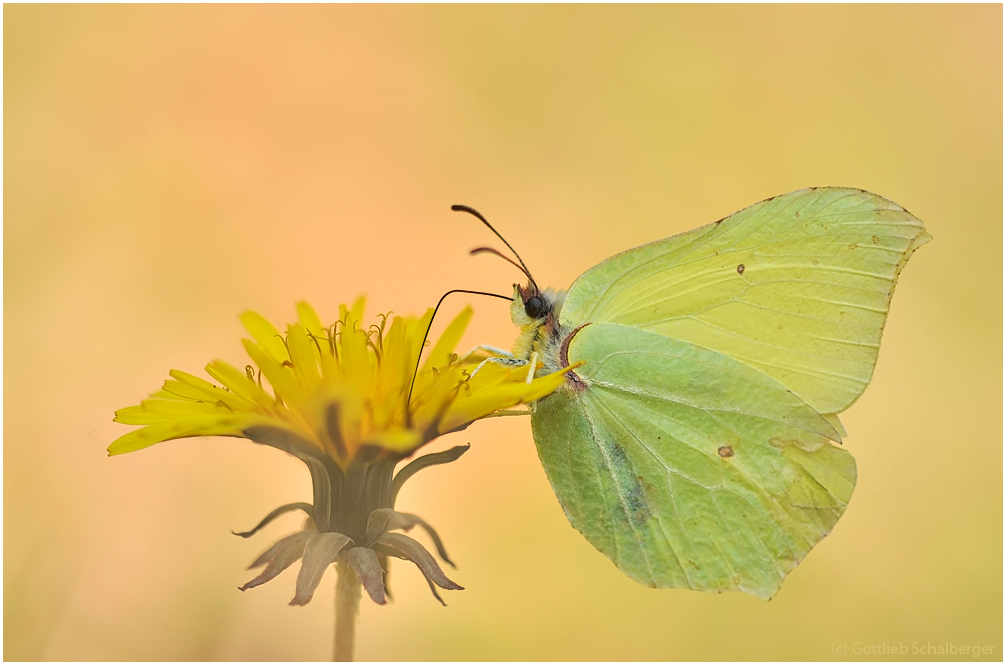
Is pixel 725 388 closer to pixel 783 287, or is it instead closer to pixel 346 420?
pixel 783 287

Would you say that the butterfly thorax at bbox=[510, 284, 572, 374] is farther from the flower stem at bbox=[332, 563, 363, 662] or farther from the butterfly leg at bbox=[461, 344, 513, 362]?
the flower stem at bbox=[332, 563, 363, 662]

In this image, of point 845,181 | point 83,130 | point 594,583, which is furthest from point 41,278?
point 845,181

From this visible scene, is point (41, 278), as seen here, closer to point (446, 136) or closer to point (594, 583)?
point (446, 136)

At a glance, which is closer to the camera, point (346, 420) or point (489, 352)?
point (346, 420)

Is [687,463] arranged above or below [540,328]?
below

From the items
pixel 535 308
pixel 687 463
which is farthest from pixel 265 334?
pixel 687 463

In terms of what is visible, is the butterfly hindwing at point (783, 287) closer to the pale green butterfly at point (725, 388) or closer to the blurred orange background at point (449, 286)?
the pale green butterfly at point (725, 388)
